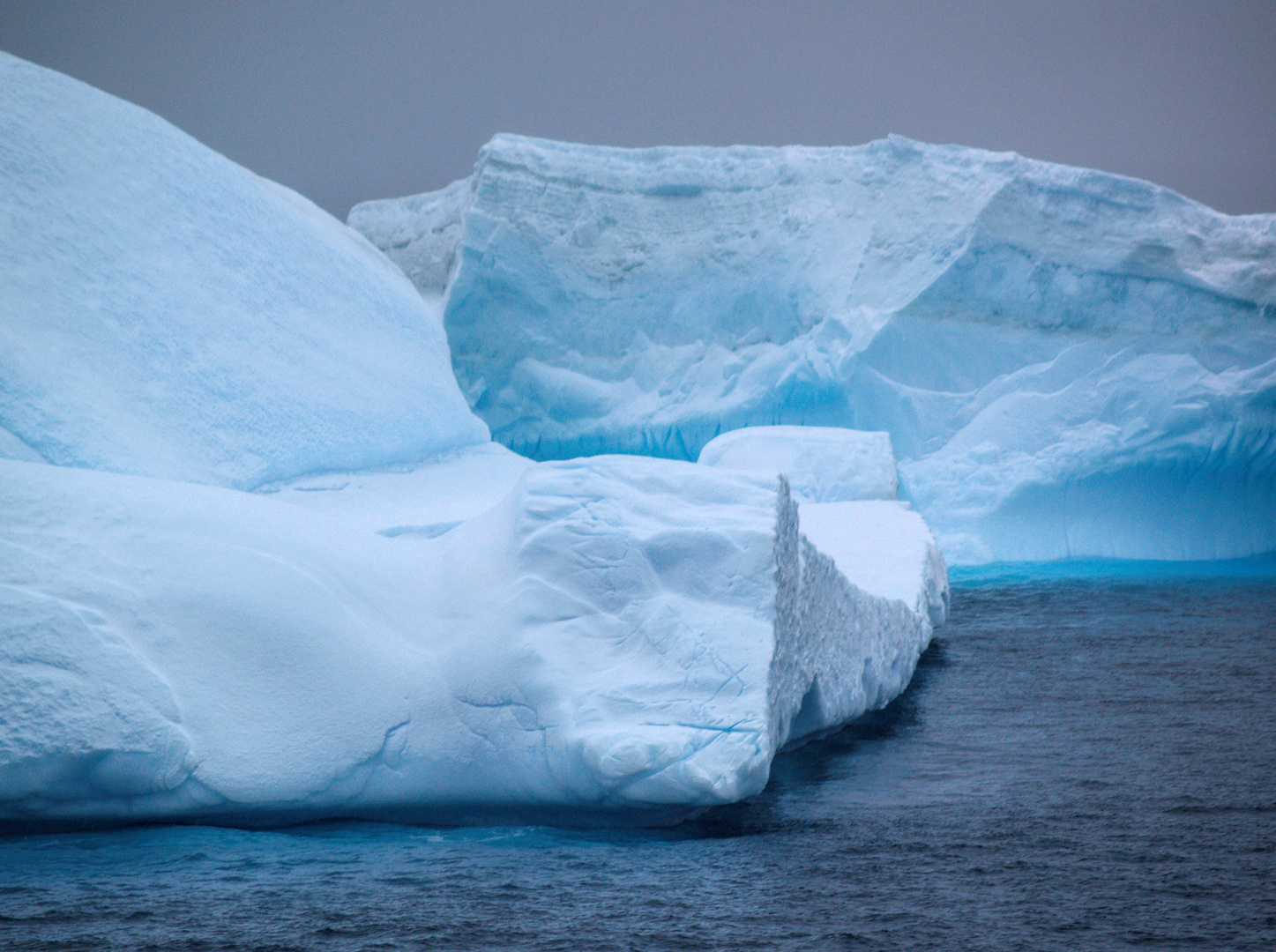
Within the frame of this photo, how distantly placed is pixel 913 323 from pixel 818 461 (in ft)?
9.78

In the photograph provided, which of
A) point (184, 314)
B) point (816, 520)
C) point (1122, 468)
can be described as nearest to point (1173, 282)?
point (1122, 468)

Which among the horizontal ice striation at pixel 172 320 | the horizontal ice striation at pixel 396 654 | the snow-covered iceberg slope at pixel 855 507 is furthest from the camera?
the snow-covered iceberg slope at pixel 855 507

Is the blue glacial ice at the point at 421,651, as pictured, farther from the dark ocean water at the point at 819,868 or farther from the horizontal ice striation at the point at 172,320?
the horizontal ice striation at the point at 172,320

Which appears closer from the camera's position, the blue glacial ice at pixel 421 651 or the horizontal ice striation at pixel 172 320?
the blue glacial ice at pixel 421 651

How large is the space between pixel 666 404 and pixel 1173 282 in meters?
5.20

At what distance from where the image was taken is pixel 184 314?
6.52 metres

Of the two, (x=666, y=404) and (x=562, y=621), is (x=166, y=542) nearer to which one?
(x=562, y=621)

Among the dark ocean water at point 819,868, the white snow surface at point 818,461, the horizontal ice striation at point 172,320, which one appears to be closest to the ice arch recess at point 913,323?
the white snow surface at point 818,461

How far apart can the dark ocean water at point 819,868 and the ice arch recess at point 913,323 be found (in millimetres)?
7208

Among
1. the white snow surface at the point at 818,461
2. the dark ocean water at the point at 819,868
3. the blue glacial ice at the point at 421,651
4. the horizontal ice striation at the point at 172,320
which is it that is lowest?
the dark ocean water at the point at 819,868

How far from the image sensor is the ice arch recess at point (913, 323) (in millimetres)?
10844

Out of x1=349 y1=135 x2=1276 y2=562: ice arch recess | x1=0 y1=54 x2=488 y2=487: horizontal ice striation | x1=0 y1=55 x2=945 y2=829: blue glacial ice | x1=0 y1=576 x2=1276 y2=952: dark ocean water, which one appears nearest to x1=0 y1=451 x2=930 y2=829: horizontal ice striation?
x1=0 y1=55 x2=945 y2=829: blue glacial ice

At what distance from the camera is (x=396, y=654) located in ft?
10.9

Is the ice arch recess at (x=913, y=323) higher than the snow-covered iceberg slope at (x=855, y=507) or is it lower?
higher
